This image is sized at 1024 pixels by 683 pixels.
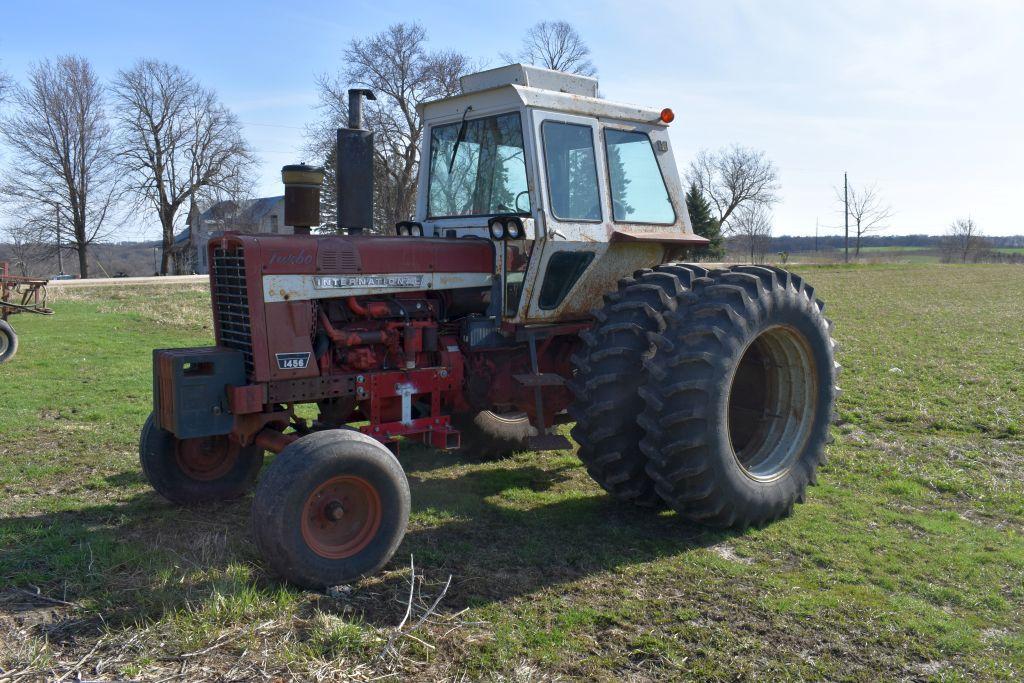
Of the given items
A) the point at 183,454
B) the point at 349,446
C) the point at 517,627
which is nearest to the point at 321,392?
the point at 349,446

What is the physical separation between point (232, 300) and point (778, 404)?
12.8ft

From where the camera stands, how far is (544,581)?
470 cm

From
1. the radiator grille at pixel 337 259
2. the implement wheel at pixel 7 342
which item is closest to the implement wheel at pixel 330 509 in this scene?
the radiator grille at pixel 337 259

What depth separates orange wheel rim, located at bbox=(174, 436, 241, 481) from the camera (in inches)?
233

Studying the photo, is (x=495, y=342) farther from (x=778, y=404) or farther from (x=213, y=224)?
(x=213, y=224)

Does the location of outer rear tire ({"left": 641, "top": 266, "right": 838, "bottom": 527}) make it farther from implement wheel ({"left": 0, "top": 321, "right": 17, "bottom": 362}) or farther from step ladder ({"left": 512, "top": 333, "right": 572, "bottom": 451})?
implement wheel ({"left": 0, "top": 321, "right": 17, "bottom": 362})

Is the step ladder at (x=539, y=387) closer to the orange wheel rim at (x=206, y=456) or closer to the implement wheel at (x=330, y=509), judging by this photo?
the implement wheel at (x=330, y=509)

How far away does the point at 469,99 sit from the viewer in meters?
6.30

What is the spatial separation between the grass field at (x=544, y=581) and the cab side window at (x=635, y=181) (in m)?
2.19

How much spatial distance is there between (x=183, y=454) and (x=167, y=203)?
154 feet

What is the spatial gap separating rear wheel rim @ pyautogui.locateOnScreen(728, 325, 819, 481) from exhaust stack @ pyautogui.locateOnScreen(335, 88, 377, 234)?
287 centimetres

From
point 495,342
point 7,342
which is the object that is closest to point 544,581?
point 495,342

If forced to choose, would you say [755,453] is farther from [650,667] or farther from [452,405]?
[650,667]

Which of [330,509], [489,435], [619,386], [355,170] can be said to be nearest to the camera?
[330,509]
